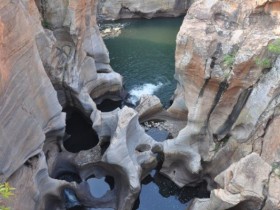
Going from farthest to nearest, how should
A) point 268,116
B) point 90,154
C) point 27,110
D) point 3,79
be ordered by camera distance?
point 90,154 < point 268,116 < point 27,110 < point 3,79

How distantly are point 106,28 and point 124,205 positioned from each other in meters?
19.2

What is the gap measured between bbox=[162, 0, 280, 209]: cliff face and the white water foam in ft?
21.1

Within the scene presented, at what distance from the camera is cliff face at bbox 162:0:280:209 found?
12.2 m

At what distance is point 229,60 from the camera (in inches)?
512

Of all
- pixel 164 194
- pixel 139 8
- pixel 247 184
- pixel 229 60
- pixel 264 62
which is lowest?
pixel 164 194

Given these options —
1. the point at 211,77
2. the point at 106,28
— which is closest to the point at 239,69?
the point at 211,77

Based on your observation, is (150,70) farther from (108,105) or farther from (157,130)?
(157,130)

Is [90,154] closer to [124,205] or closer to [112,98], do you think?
[124,205]

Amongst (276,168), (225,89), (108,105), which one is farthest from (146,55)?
(276,168)

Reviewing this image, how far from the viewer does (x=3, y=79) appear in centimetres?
948

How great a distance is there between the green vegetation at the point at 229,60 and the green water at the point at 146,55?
7.45 m

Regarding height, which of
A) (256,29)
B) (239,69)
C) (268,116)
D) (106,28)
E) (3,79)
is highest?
(3,79)

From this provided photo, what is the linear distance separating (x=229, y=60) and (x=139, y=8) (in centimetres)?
1996

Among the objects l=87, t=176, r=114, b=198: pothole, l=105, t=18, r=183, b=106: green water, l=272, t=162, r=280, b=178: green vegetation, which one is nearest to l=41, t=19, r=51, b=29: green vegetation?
l=105, t=18, r=183, b=106: green water
